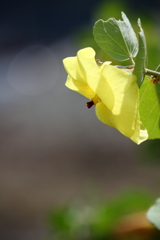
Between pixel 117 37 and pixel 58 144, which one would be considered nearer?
pixel 117 37

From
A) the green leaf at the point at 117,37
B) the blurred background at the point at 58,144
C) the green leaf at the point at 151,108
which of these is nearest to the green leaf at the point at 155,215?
the green leaf at the point at 151,108

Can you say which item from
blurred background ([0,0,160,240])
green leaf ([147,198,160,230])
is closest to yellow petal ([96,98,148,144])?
green leaf ([147,198,160,230])

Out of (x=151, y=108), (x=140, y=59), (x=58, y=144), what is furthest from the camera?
(x=58, y=144)

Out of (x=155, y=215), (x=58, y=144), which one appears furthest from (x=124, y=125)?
(x=58, y=144)

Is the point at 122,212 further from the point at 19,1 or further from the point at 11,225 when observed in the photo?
the point at 19,1

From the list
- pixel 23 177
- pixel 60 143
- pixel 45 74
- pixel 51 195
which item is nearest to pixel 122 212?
pixel 51 195

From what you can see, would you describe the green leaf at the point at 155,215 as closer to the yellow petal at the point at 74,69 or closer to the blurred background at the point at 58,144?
the yellow petal at the point at 74,69

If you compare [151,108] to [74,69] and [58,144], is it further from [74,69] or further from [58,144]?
[58,144]
